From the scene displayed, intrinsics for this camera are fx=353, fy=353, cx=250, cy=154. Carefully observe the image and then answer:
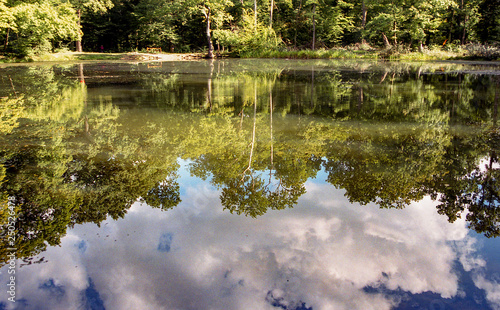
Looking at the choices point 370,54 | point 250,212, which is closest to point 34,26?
point 370,54

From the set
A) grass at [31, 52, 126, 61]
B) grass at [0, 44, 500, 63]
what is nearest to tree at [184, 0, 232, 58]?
grass at [0, 44, 500, 63]

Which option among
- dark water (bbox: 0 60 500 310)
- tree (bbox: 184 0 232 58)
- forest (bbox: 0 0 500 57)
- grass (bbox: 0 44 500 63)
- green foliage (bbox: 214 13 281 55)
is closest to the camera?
dark water (bbox: 0 60 500 310)

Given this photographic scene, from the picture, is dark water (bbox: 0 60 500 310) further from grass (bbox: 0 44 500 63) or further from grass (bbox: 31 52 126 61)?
grass (bbox: 31 52 126 61)

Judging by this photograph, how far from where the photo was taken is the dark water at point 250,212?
8.42ft

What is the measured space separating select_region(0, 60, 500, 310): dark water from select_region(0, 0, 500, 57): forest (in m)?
26.8

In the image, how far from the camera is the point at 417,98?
33.1 ft

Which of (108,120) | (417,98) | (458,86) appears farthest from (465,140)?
(458,86)

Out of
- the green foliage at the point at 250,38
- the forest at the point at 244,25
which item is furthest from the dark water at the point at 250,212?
the green foliage at the point at 250,38

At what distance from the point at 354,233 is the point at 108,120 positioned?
19.5 ft

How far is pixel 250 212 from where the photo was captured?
147 inches

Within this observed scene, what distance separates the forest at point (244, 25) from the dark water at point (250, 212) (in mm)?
26760

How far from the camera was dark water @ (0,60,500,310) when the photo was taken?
2.57 metres

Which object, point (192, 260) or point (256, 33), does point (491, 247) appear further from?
point (256, 33)

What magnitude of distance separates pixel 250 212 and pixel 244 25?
35142mm
